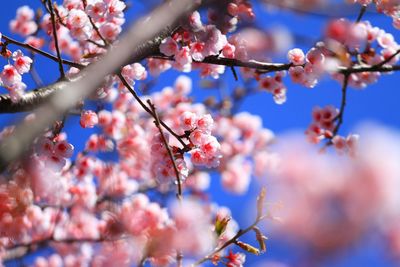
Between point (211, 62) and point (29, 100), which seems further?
point (211, 62)

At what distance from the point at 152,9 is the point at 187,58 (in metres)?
1.25

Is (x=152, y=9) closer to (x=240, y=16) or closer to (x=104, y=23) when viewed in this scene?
(x=240, y=16)

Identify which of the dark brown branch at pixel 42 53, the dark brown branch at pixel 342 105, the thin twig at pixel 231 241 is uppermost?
the dark brown branch at pixel 342 105

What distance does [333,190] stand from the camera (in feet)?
4.94

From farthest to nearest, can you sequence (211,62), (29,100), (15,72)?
1. (15,72)
2. (211,62)
3. (29,100)

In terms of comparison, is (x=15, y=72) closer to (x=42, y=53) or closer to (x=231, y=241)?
(x=42, y=53)

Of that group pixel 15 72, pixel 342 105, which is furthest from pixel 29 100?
pixel 342 105

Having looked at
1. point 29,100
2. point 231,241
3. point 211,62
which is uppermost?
point 211,62

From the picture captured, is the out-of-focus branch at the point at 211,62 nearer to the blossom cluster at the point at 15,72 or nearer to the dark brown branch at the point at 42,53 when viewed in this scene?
the dark brown branch at the point at 42,53

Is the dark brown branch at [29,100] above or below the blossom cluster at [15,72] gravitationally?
below

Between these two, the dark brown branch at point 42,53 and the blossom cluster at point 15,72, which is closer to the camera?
the dark brown branch at point 42,53

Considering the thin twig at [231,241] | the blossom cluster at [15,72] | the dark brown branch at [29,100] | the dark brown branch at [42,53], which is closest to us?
the thin twig at [231,241]

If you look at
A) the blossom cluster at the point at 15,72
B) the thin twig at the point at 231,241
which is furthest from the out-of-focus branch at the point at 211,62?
the thin twig at the point at 231,241

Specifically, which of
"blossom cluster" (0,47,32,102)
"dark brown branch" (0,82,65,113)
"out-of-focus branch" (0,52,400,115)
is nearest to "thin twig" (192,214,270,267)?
"out-of-focus branch" (0,52,400,115)
